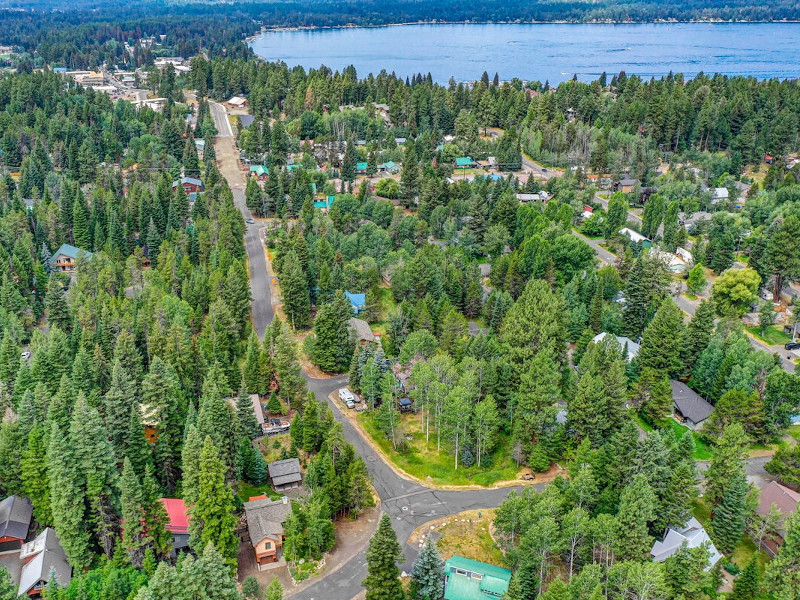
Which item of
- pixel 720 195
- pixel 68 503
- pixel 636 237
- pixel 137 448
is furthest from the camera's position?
pixel 720 195

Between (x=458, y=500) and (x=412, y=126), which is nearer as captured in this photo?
(x=458, y=500)

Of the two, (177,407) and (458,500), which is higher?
(177,407)

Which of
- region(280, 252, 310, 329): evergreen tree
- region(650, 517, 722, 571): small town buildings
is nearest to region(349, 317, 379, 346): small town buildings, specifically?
region(280, 252, 310, 329): evergreen tree

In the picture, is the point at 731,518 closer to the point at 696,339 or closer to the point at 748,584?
the point at 748,584

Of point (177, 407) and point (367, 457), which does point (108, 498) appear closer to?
point (177, 407)

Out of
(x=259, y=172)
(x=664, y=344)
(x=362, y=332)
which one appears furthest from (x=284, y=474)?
Answer: (x=259, y=172)

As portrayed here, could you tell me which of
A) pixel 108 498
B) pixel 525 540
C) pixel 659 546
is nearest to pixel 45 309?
pixel 108 498
